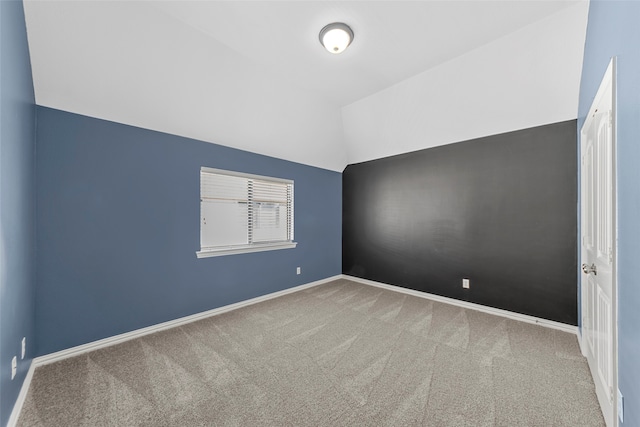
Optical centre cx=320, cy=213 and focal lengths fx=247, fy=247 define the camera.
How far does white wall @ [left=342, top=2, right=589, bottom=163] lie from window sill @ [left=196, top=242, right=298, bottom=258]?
237 cm

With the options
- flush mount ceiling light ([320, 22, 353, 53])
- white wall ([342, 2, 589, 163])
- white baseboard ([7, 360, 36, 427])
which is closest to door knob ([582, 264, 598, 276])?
white wall ([342, 2, 589, 163])

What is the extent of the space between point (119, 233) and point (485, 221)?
174 inches

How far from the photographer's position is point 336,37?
2.24 m

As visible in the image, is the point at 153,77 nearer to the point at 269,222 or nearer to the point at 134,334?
the point at 269,222

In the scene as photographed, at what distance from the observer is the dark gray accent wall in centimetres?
285

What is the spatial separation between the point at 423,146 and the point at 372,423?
144 inches

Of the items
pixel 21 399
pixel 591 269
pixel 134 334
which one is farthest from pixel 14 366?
pixel 591 269

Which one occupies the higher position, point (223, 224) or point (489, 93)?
point (489, 93)

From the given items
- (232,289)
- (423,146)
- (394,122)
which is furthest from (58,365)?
(423,146)

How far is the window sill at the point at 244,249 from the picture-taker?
3209 millimetres

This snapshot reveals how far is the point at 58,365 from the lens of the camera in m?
2.13

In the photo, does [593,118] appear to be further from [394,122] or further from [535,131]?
[394,122]

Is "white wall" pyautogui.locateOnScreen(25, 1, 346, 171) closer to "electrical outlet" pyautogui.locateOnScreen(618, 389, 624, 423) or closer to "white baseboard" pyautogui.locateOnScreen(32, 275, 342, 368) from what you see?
"white baseboard" pyautogui.locateOnScreen(32, 275, 342, 368)

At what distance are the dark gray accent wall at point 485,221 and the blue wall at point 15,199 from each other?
4.28m
